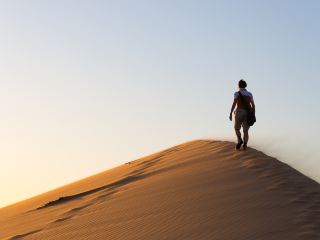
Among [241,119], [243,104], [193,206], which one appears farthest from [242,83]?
[193,206]

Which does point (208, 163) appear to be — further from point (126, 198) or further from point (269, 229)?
point (269, 229)

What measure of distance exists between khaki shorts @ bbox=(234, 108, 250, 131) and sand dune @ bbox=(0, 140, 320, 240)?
1.72ft

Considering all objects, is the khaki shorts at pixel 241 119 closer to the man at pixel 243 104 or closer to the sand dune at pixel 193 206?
the man at pixel 243 104

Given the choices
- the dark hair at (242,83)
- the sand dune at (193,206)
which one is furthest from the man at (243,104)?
the sand dune at (193,206)

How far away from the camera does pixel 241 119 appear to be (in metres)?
12.4

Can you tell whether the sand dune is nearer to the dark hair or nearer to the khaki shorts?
the khaki shorts

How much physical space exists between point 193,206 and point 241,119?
170 inches

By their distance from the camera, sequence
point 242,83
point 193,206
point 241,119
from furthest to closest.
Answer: point 241,119, point 242,83, point 193,206

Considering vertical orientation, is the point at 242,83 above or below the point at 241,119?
above

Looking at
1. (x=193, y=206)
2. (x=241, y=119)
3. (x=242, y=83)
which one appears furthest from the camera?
(x=241, y=119)

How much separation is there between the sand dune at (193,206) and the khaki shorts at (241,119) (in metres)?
0.53

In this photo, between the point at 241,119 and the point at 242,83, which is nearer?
the point at 242,83

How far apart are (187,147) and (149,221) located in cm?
708

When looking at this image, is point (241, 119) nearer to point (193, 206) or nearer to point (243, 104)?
point (243, 104)
